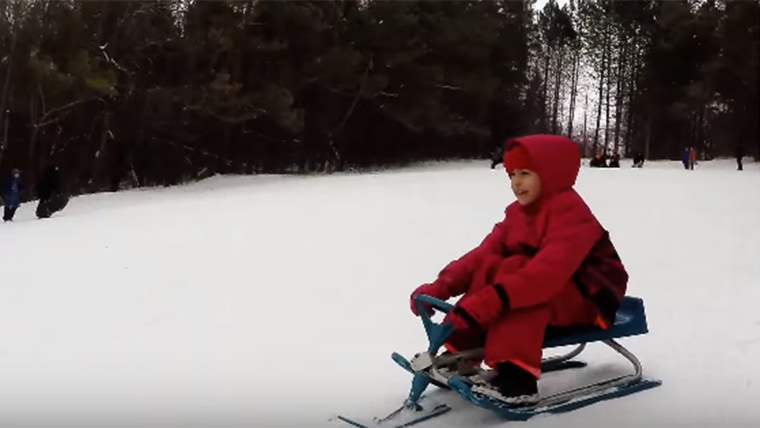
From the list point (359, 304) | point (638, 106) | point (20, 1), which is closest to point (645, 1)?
point (638, 106)

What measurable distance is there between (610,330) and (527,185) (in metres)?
0.83

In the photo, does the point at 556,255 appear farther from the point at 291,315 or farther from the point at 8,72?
the point at 8,72

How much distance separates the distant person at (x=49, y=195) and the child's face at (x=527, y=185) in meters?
15.8

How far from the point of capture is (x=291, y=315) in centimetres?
714

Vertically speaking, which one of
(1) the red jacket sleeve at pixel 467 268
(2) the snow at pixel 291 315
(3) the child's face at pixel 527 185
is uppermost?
(3) the child's face at pixel 527 185

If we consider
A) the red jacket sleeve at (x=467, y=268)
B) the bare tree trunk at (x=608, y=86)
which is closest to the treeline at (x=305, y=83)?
the bare tree trunk at (x=608, y=86)

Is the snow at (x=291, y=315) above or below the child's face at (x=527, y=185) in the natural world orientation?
below

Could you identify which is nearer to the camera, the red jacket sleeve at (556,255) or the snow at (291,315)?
the red jacket sleeve at (556,255)

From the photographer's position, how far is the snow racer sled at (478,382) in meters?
3.81

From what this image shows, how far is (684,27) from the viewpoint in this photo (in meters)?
40.1

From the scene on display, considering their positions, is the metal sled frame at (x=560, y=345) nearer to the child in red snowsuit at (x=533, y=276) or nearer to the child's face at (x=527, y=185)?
the child in red snowsuit at (x=533, y=276)

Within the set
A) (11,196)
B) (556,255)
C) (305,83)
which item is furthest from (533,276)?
(305,83)

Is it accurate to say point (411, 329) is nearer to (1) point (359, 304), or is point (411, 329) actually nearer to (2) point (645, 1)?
(1) point (359, 304)

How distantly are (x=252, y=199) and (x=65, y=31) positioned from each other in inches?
418
